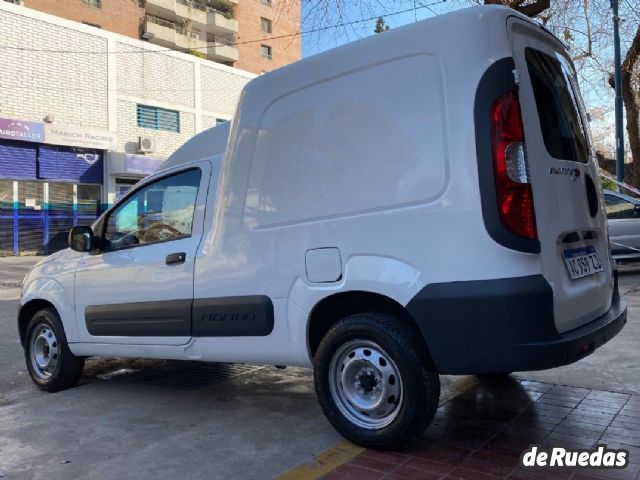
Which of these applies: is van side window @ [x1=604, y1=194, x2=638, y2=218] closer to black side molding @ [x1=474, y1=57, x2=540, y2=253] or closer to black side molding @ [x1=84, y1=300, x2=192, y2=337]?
black side molding @ [x1=474, y1=57, x2=540, y2=253]

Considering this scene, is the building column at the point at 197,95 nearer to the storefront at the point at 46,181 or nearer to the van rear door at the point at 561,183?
the storefront at the point at 46,181

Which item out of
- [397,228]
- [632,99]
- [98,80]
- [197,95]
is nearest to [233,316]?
[397,228]

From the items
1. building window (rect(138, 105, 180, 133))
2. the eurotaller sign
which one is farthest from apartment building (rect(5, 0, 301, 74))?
the eurotaller sign

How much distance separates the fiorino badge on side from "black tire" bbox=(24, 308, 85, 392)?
3822 mm

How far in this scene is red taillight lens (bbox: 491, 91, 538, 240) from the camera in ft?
10.1

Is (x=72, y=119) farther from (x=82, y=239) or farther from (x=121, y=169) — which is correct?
(x=82, y=239)

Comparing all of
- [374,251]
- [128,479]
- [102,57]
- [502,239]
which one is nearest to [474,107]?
[502,239]

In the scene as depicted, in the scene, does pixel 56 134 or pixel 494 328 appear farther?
pixel 56 134

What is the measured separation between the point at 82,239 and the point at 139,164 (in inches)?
782

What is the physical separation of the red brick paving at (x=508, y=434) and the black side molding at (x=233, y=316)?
1061mm

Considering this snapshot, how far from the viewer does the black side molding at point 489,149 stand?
3051mm

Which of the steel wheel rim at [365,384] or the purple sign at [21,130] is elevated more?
the purple sign at [21,130]

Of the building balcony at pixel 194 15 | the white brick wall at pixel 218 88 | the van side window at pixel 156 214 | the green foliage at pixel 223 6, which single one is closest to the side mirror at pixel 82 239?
the van side window at pixel 156 214

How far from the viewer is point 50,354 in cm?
537
